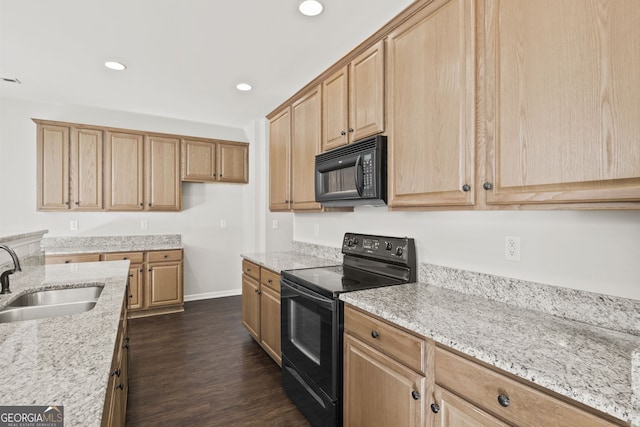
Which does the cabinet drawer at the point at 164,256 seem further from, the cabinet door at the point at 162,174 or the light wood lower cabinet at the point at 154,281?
the cabinet door at the point at 162,174

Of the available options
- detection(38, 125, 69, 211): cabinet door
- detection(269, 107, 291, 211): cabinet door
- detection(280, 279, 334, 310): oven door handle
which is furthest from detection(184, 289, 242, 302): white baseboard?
detection(280, 279, 334, 310): oven door handle

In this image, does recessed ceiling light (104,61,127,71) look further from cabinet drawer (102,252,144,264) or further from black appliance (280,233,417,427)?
black appliance (280,233,417,427)

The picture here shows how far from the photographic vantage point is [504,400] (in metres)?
0.95

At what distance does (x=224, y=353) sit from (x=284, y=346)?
1.02 m

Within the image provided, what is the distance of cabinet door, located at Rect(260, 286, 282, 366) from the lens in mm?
2506

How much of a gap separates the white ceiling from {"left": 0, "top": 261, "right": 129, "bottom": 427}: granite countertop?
1.86m

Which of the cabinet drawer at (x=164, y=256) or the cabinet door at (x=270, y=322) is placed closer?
the cabinet door at (x=270, y=322)

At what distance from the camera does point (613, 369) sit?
88cm

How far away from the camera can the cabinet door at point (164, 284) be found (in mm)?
4031

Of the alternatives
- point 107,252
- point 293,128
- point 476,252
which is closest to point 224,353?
point 107,252

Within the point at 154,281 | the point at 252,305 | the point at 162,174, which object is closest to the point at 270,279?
the point at 252,305

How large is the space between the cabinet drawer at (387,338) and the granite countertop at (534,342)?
51mm

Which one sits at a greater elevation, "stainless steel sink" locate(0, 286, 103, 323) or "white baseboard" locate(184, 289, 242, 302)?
"stainless steel sink" locate(0, 286, 103, 323)

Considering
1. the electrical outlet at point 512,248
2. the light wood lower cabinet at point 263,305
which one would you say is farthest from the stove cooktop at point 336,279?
the electrical outlet at point 512,248
